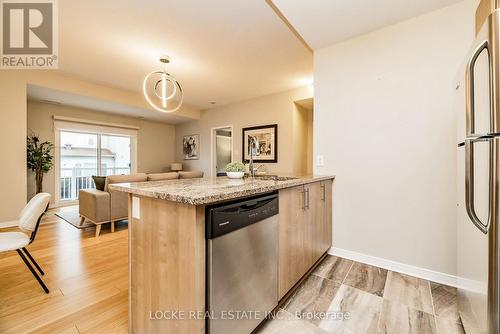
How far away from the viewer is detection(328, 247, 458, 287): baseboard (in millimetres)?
1752

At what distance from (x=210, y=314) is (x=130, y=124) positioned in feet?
A: 21.6

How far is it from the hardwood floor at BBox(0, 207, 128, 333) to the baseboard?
2062 millimetres

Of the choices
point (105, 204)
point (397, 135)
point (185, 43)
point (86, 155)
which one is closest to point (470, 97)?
point (397, 135)

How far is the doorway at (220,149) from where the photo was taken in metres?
6.04

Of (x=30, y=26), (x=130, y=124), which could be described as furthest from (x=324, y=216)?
(x=130, y=124)

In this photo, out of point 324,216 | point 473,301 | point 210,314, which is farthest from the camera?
point 324,216

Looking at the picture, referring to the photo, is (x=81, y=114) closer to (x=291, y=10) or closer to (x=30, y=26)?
(x=30, y=26)

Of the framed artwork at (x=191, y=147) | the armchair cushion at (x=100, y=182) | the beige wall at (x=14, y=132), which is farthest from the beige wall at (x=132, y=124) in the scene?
the armchair cushion at (x=100, y=182)

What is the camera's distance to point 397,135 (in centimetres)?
198

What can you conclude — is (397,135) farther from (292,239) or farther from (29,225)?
(29,225)

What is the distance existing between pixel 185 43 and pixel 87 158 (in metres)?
4.80

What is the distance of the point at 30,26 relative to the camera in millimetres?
2432

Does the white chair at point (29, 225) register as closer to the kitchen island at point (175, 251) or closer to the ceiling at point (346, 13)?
the kitchen island at point (175, 251)

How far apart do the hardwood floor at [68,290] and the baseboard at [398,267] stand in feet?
6.76
